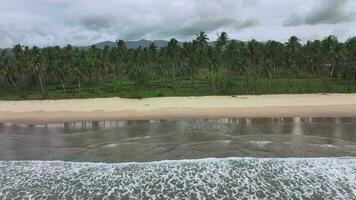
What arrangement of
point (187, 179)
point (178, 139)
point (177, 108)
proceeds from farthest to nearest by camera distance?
point (177, 108) < point (178, 139) < point (187, 179)

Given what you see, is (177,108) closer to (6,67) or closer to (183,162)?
(183,162)

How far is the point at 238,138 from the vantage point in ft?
117

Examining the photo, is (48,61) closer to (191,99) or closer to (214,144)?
(191,99)

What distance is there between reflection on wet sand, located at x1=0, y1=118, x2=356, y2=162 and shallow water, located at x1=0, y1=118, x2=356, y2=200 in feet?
0.29

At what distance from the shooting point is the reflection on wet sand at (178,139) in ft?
96.6

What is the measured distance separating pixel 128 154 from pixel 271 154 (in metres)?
11.4

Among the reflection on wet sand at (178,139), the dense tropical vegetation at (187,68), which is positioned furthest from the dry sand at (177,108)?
the dense tropical vegetation at (187,68)

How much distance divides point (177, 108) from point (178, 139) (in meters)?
26.9

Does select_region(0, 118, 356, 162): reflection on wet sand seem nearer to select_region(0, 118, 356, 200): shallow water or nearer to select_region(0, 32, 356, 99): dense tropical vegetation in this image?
select_region(0, 118, 356, 200): shallow water

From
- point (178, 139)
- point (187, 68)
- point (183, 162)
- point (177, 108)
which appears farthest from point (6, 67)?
point (183, 162)

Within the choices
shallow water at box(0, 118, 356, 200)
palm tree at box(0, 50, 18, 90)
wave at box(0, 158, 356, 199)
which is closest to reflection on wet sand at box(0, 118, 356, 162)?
shallow water at box(0, 118, 356, 200)

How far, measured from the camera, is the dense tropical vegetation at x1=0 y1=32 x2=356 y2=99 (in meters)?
91.9

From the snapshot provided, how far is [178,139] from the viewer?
35812mm

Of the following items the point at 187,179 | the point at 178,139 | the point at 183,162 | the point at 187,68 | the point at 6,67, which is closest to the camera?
the point at 187,179
